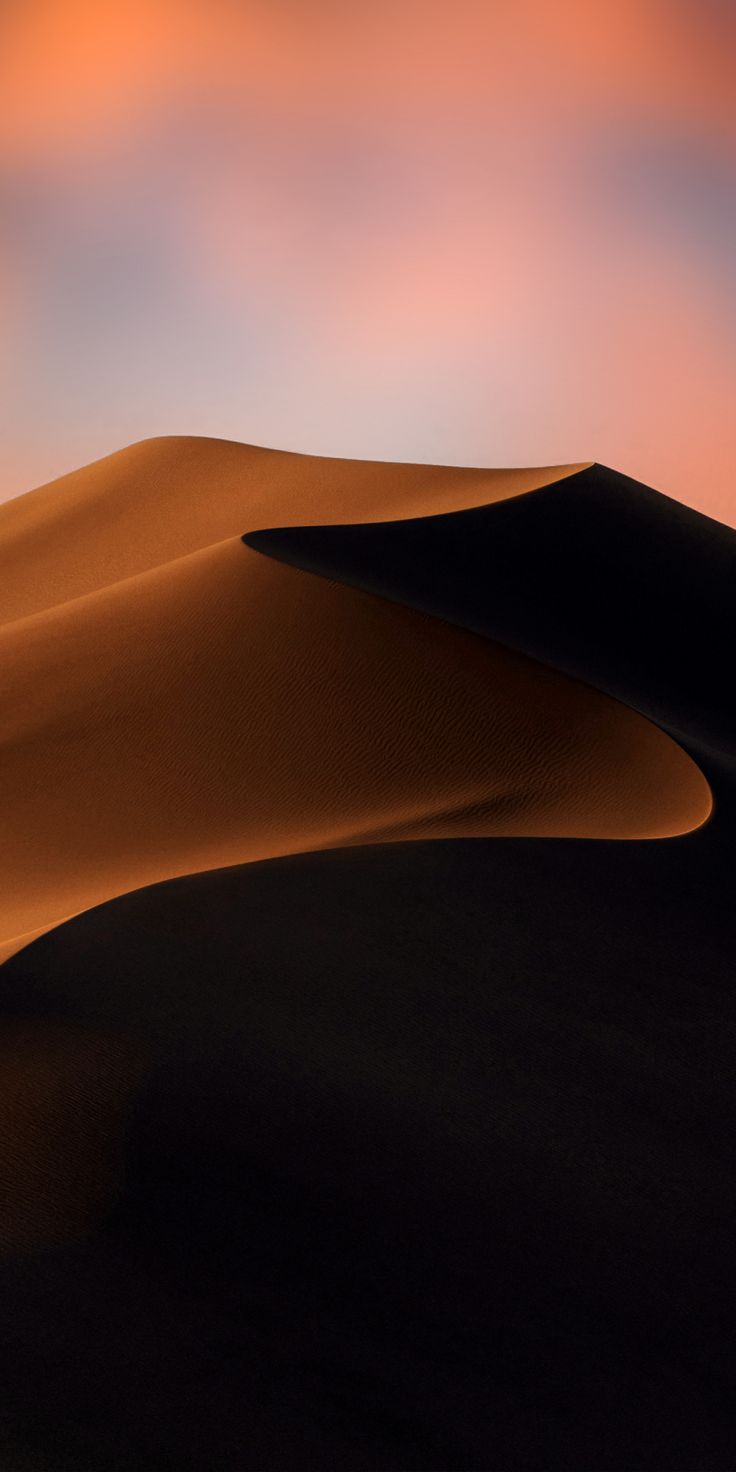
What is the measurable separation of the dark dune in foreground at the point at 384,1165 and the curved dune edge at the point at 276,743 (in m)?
0.89

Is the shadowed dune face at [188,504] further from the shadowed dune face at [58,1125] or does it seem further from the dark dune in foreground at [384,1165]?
the shadowed dune face at [58,1125]

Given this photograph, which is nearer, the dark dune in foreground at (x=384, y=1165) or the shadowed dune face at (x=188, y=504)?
the dark dune in foreground at (x=384, y=1165)

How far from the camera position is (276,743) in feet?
37.3

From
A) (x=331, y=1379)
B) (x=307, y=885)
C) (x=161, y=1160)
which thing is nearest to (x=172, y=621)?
(x=307, y=885)

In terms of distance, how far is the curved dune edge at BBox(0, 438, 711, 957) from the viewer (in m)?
9.55

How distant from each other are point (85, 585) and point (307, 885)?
39.1 ft

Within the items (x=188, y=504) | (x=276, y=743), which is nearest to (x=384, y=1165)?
(x=276, y=743)

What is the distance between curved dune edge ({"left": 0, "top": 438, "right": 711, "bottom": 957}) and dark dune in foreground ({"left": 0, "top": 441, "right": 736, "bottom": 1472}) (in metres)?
0.89

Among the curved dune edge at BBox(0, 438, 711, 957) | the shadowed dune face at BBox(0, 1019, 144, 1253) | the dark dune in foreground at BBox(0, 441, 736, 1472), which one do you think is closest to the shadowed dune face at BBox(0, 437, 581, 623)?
the curved dune edge at BBox(0, 438, 711, 957)

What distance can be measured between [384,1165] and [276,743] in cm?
589

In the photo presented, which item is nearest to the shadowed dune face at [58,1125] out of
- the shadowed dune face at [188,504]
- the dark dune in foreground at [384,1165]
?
the dark dune in foreground at [384,1165]

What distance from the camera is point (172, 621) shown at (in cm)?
1388

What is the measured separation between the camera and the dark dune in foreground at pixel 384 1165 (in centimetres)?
466

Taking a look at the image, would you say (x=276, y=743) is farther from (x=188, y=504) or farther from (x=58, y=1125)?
(x=188, y=504)
